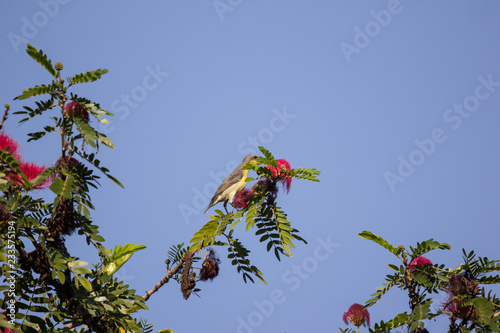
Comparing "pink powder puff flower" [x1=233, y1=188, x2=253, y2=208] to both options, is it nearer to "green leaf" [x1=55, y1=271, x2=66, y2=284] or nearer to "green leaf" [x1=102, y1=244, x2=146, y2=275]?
"green leaf" [x1=102, y1=244, x2=146, y2=275]

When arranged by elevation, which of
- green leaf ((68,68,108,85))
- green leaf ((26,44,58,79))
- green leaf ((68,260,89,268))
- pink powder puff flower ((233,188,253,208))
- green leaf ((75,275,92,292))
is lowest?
green leaf ((75,275,92,292))

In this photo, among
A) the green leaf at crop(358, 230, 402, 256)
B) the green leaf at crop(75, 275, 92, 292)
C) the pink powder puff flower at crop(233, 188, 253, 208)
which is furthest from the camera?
the pink powder puff flower at crop(233, 188, 253, 208)

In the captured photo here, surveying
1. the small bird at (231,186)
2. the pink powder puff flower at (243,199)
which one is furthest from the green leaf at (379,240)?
the small bird at (231,186)

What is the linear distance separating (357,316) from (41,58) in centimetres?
380

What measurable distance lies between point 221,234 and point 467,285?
2.00 m

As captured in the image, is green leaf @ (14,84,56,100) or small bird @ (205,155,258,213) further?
small bird @ (205,155,258,213)

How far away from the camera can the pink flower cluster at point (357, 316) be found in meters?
5.04

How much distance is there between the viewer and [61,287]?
10.6 ft

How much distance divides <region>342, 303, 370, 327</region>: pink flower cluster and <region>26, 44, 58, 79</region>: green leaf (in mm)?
3641

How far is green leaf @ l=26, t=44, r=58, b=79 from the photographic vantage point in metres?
3.26

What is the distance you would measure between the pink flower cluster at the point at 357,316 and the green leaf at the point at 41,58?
3641mm

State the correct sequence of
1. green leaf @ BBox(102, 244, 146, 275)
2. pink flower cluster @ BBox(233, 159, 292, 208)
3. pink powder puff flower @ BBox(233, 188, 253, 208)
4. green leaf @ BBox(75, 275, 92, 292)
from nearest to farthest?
green leaf @ BBox(75, 275, 92, 292), green leaf @ BBox(102, 244, 146, 275), pink flower cluster @ BBox(233, 159, 292, 208), pink powder puff flower @ BBox(233, 188, 253, 208)

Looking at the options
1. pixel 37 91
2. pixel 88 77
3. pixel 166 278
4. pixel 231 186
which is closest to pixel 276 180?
pixel 166 278

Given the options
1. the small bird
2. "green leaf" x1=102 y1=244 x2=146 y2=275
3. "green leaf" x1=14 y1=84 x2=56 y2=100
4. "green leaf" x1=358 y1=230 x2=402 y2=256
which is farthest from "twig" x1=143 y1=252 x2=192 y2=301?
the small bird
